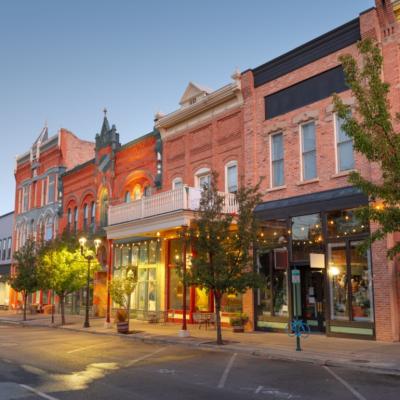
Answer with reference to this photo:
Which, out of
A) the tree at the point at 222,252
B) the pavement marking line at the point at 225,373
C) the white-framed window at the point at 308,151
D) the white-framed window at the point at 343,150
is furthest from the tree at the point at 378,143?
the white-framed window at the point at 308,151

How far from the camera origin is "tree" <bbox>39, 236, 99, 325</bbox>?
26.2 metres

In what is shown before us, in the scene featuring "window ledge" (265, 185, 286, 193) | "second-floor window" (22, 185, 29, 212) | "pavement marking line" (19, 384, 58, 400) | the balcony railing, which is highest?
"second-floor window" (22, 185, 29, 212)

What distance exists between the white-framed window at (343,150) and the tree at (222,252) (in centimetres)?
356

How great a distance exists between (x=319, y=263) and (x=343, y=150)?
426 cm

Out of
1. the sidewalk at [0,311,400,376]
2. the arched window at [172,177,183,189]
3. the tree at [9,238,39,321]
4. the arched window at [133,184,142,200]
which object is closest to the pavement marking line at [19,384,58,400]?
the sidewalk at [0,311,400,376]

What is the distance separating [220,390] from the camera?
A: 929cm

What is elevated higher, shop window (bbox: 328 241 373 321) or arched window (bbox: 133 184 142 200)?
arched window (bbox: 133 184 142 200)

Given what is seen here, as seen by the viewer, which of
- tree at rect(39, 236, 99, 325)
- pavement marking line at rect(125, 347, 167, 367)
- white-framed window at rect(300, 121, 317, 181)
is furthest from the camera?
tree at rect(39, 236, 99, 325)

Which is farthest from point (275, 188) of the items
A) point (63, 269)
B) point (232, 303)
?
point (63, 269)

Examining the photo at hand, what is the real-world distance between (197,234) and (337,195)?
5.18 m

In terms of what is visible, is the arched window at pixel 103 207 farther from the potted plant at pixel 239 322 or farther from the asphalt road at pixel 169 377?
the asphalt road at pixel 169 377

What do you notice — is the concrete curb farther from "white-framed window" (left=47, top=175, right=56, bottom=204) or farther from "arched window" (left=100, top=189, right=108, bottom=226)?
"white-framed window" (left=47, top=175, right=56, bottom=204)

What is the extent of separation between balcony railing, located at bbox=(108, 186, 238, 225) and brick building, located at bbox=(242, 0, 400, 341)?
4.49 feet

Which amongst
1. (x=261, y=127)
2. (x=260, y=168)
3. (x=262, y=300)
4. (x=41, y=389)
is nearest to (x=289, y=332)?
(x=262, y=300)
